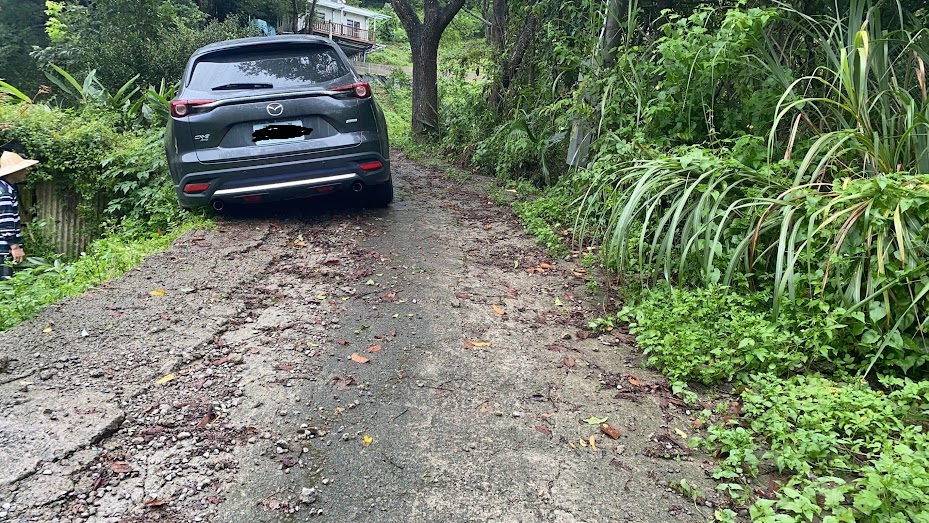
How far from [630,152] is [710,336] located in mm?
1848

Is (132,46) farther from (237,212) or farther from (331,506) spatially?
(331,506)

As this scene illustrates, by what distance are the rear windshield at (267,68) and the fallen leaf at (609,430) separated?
3.71 meters

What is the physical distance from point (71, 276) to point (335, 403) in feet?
10.4

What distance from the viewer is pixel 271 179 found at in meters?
5.05

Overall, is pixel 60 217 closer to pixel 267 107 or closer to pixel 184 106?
pixel 184 106

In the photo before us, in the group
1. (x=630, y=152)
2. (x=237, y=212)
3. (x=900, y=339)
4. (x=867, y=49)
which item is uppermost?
→ (x=867, y=49)

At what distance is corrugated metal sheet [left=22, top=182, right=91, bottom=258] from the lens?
23.2 ft

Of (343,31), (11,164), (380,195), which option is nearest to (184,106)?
(380,195)

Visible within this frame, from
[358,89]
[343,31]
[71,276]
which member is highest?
[343,31]

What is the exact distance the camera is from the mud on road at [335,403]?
215 centimetres

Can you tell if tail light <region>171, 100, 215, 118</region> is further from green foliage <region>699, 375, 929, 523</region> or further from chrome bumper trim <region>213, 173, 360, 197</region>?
green foliage <region>699, 375, 929, 523</region>

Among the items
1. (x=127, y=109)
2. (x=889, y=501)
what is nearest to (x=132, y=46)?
(x=127, y=109)

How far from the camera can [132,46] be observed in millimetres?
13578

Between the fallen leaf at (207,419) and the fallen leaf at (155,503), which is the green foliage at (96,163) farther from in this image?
the fallen leaf at (155,503)
